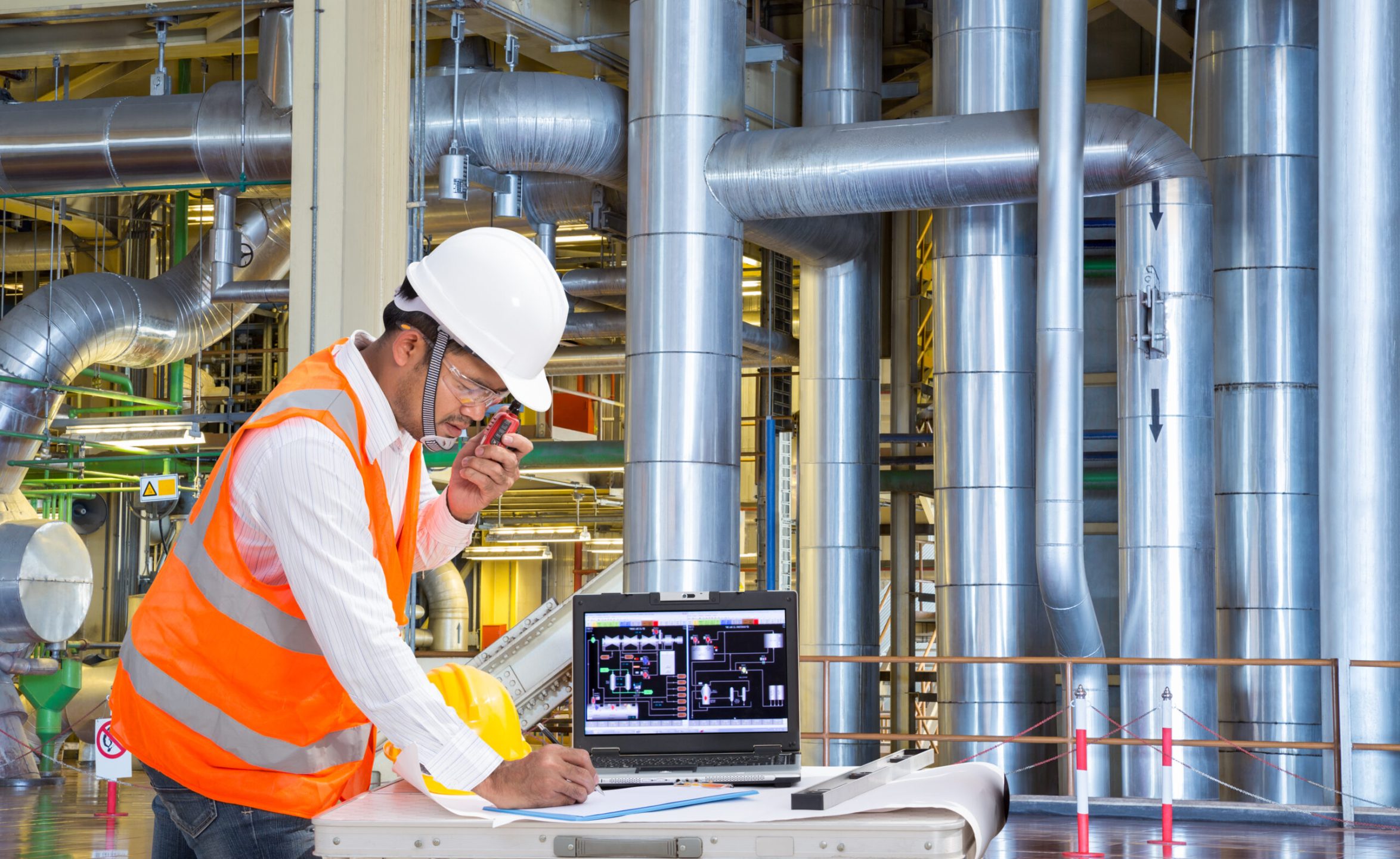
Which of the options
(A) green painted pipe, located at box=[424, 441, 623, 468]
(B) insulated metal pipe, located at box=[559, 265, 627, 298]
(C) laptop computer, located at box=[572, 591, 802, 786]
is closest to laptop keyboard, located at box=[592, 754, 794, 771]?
(C) laptop computer, located at box=[572, 591, 802, 786]

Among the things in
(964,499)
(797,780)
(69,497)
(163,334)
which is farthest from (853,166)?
(69,497)

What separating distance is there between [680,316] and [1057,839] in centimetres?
432

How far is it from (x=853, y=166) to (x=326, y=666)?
9253 mm

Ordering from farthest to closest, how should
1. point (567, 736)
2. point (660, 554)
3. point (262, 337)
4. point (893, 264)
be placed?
point (262, 337) → point (893, 264) → point (567, 736) → point (660, 554)

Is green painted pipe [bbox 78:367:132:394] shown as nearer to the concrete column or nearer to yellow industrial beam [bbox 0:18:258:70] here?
yellow industrial beam [bbox 0:18:258:70]

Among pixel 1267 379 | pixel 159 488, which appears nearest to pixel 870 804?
pixel 1267 379

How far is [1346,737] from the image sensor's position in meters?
Answer: 9.92

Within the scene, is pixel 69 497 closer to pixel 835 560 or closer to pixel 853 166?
pixel 835 560

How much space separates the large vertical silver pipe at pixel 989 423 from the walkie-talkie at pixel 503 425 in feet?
32.3

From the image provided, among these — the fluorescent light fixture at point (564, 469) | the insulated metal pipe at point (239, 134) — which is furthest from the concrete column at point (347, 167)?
the fluorescent light fixture at point (564, 469)

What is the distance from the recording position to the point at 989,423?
12.4 m

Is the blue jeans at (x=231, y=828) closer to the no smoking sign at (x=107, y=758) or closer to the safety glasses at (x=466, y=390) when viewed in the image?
the safety glasses at (x=466, y=390)

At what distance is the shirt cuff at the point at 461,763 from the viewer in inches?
89.5

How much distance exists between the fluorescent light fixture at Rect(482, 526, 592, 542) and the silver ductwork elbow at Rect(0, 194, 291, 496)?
8.65 m
